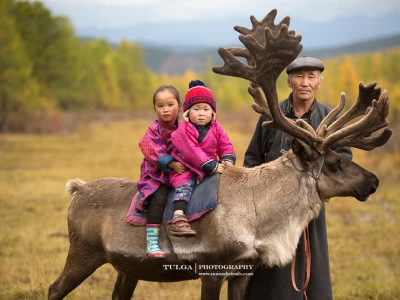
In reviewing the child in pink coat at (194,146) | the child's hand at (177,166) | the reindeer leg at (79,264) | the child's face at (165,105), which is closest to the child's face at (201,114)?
the child in pink coat at (194,146)

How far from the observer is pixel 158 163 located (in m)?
4.76

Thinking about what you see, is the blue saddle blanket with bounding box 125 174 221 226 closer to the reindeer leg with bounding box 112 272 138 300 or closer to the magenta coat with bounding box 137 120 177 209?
the magenta coat with bounding box 137 120 177 209

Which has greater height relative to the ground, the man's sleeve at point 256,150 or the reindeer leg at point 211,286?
the man's sleeve at point 256,150

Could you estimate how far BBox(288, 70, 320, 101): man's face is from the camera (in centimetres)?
541

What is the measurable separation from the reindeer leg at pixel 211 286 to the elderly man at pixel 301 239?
36.8 inches

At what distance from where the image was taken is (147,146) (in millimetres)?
4879

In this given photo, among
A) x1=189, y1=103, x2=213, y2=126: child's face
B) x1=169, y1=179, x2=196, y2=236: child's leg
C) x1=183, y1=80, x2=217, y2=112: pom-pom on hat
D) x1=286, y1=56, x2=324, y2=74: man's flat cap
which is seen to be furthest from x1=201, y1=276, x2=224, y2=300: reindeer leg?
x1=286, y1=56, x2=324, y2=74: man's flat cap

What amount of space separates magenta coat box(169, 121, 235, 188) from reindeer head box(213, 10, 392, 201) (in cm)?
44

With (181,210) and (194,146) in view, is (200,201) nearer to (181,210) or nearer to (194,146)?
(181,210)

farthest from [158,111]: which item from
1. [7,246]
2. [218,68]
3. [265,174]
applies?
[7,246]

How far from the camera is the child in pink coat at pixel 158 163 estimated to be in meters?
4.74

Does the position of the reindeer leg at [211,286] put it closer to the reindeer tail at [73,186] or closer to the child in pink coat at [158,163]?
the child in pink coat at [158,163]

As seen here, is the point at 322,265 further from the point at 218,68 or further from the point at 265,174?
the point at 218,68

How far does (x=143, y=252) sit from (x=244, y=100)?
377 feet
